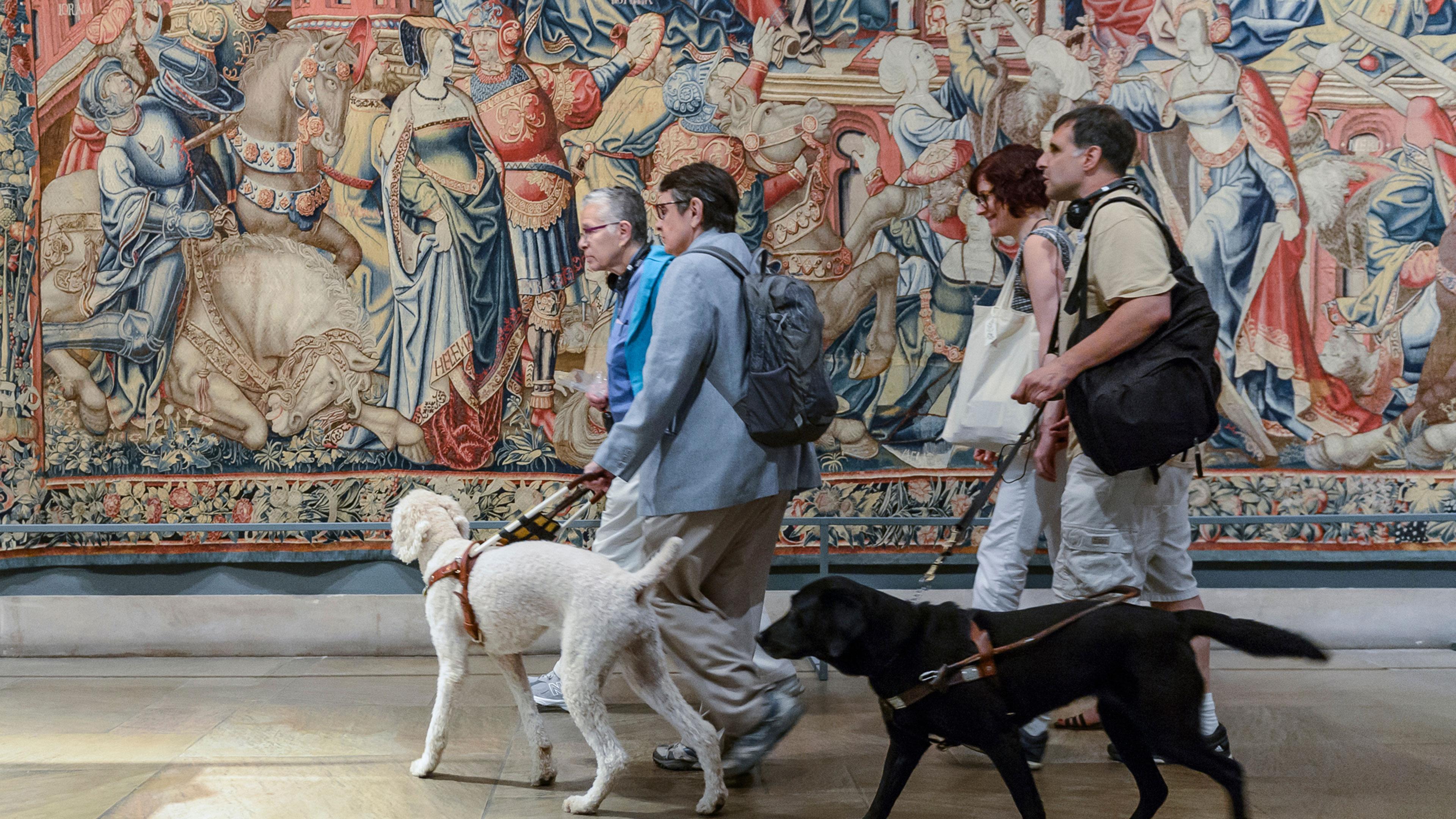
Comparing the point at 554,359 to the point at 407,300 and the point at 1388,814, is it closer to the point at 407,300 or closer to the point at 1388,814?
the point at 407,300

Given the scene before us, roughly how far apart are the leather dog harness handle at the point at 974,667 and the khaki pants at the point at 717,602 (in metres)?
0.61

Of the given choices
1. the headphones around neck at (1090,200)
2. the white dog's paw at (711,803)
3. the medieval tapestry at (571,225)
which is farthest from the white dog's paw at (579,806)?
the medieval tapestry at (571,225)

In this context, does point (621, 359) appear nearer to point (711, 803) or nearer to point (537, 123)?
point (711, 803)

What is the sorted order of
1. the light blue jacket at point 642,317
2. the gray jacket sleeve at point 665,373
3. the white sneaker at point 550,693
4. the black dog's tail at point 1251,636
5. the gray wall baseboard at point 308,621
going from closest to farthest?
1. the black dog's tail at point 1251,636
2. the gray jacket sleeve at point 665,373
3. the light blue jacket at point 642,317
4. the white sneaker at point 550,693
5. the gray wall baseboard at point 308,621

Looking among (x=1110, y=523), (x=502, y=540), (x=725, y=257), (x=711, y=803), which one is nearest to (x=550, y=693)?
(x=502, y=540)

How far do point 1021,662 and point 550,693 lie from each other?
7.30 ft

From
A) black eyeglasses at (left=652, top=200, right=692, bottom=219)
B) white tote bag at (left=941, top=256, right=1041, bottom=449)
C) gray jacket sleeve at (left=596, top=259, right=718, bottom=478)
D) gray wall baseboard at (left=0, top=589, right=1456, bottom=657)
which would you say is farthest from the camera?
gray wall baseboard at (left=0, top=589, right=1456, bottom=657)

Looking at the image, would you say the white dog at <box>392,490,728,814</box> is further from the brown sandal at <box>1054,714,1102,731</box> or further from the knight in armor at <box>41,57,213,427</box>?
the knight in armor at <box>41,57,213,427</box>

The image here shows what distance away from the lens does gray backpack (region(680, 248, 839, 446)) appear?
10.8ft

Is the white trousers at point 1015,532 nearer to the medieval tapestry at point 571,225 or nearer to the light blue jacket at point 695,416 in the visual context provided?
the light blue jacket at point 695,416

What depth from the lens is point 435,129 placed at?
5.33 m

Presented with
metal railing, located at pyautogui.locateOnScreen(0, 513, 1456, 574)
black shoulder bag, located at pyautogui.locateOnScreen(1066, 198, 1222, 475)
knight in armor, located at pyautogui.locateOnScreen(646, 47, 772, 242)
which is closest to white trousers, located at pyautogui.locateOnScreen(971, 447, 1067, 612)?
black shoulder bag, located at pyautogui.locateOnScreen(1066, 198, 1222, 475)

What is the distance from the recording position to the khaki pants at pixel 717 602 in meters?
3.34

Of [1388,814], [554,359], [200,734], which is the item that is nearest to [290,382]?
[554,359]
